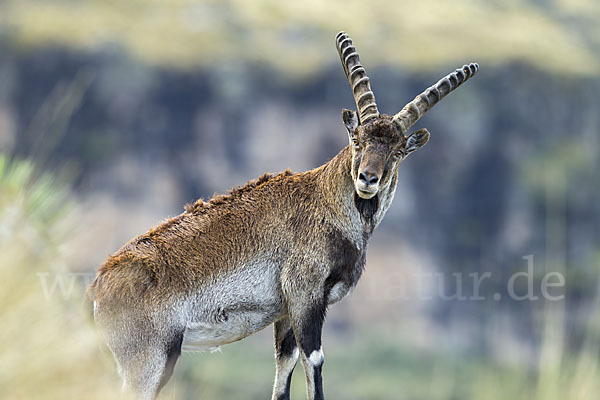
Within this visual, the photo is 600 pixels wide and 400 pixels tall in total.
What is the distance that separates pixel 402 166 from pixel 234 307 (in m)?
42.6

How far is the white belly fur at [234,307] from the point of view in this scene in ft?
28.0

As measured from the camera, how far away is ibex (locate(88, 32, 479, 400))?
813 cm

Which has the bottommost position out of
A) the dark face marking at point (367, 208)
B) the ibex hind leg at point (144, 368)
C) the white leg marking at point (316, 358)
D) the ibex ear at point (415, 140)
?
the ibex hind leg at point (144, 368)

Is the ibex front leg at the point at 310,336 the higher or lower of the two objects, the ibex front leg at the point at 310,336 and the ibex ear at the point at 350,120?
the lower

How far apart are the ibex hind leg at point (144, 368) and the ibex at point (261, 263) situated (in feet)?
0.03

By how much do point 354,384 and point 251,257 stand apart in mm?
41860

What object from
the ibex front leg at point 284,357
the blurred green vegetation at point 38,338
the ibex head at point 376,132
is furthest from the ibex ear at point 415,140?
the blurred green vegetation at point 38,338

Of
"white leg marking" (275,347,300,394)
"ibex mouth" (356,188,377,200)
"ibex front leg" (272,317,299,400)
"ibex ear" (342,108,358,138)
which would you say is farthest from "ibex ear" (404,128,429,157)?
"white leg marking" (275,347,300,394)

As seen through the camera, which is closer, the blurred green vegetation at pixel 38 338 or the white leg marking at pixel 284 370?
the blurred green vegetation at pixel 38 338

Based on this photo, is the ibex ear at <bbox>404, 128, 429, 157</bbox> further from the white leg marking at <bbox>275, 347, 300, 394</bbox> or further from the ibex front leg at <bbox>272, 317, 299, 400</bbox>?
the white leg marking at <bbox>275, 347, 300, 394</bbox>

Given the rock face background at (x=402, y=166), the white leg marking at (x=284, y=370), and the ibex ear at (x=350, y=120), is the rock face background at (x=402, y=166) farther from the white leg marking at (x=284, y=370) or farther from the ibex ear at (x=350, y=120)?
the ibex ear at (x=350, y=120)

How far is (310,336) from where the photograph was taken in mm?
8758

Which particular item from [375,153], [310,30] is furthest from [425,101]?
[310,30]

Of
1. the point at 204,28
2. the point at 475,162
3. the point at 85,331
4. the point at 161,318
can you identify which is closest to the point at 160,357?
the point at 161,318
